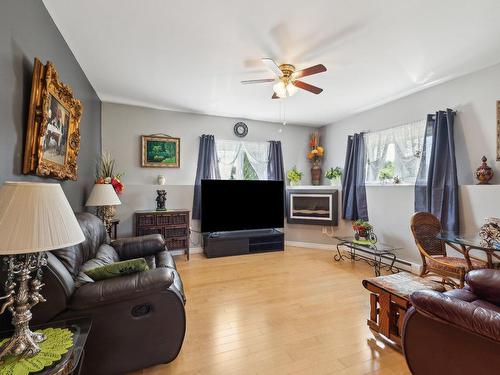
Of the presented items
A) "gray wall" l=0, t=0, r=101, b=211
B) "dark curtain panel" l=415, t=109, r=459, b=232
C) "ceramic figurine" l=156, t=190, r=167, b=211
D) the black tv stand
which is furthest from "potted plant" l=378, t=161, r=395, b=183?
"gray wall" l=0, t=0, r=101, b=211

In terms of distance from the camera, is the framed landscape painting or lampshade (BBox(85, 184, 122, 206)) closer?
lampshade (BBox(85, 184, 122, 206))

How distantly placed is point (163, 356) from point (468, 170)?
391cm

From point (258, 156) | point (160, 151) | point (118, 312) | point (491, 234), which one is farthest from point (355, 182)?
point (118, 312)

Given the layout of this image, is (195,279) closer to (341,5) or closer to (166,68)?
(166,68)

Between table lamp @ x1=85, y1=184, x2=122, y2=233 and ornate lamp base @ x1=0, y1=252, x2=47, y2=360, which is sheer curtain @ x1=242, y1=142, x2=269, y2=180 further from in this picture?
ornate lamp base @ x1=0, y1=252, x2=47, y2=360

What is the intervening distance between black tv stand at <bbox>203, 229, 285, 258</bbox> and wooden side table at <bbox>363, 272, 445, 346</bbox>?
A: 267 cm

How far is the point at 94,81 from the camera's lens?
334cm

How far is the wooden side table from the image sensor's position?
1883 mm

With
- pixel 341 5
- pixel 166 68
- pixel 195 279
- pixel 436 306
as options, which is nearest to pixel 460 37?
pixel 341 5

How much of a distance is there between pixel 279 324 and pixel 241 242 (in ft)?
7.64

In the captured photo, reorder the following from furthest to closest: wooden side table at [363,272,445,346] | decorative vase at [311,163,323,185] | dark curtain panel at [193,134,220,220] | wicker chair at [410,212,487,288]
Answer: decorative vase at [311,163,323,185], dark curtain panel at [193,134,220,220], wicker chair at [410,212,487,288], wooden side table at [363,272,445,346]

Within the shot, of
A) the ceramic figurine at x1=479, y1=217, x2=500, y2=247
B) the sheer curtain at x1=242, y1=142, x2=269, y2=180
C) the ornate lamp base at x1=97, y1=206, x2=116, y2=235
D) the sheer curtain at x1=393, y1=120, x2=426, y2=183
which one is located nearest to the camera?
the ceramic figurine at x1=479, y1=217, x2=500, y2=247

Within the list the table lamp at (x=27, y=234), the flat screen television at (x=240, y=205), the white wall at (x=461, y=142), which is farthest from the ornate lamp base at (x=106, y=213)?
the white wall at (x=461, y=142)

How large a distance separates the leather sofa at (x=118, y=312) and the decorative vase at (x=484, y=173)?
11.5 ft
